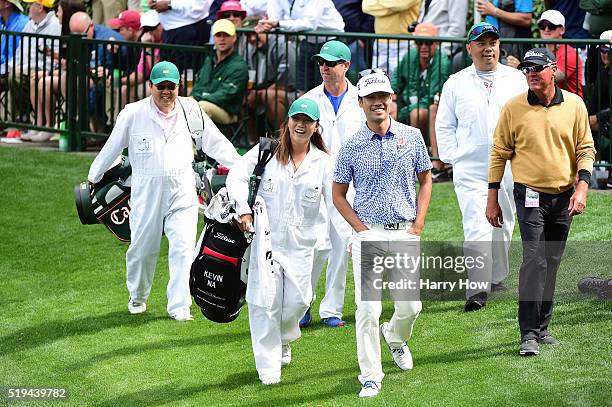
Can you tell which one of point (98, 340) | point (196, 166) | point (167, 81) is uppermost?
point (167, 81)

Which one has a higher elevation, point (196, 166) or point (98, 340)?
point (196, 166)

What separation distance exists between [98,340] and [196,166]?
6.03 ft

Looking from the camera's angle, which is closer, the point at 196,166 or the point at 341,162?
the point at 341,162

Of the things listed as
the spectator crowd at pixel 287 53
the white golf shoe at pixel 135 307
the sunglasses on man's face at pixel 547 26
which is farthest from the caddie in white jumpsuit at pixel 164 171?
the sunglasses on man's face at pixel 547 26

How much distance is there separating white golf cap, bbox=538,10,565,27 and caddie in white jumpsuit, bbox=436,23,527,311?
357 cm

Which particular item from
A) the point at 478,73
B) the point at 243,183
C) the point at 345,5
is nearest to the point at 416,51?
the point at 345,5

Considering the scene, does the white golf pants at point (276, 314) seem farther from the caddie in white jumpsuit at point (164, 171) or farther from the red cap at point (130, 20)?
the red cap at point (130, 20)

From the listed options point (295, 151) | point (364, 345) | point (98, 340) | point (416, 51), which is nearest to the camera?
point (364, 345)

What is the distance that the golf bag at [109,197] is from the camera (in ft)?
40.7

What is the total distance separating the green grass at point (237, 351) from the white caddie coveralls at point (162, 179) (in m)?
0.47

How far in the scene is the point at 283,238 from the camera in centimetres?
998

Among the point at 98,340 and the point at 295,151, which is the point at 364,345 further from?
the point at 98,340

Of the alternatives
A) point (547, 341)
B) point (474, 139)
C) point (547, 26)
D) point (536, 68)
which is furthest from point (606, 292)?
point (547, 26)

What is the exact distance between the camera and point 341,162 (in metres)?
9.65
